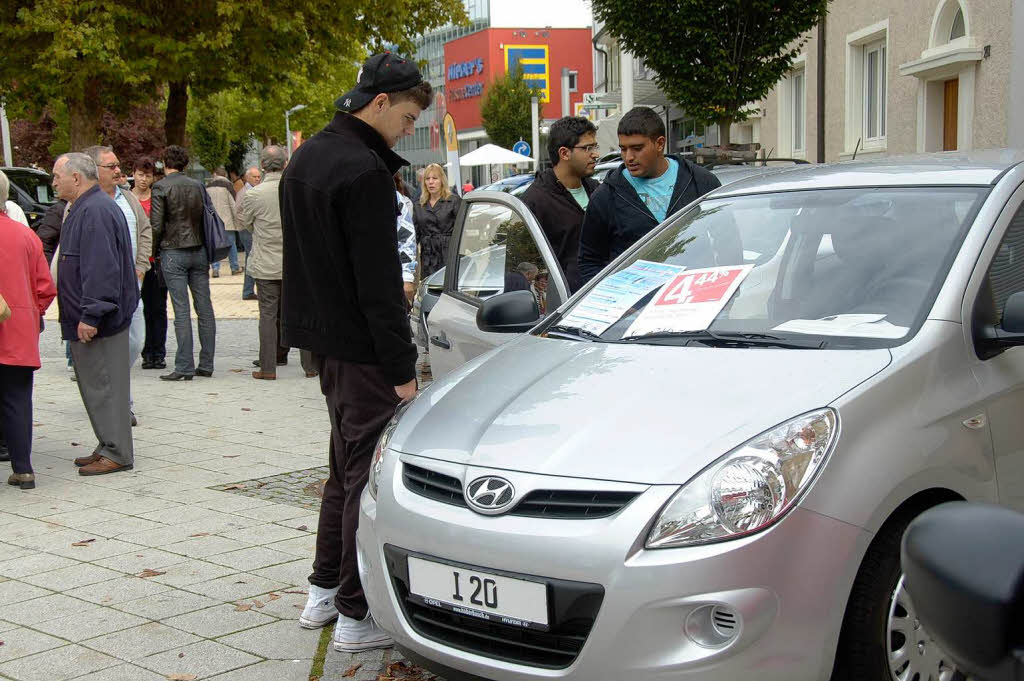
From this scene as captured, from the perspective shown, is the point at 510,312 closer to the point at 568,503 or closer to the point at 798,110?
the point at 568,503

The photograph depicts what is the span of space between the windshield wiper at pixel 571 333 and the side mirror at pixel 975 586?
2836 mm

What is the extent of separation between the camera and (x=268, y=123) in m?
53.9

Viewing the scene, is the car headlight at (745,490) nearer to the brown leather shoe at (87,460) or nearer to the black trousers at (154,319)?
the brown leather shoe at (87,460)

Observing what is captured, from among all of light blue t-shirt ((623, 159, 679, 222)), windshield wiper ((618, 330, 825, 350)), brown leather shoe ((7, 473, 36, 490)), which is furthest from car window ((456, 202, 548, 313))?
brown leather shoe ((7, 473, 36, 490))

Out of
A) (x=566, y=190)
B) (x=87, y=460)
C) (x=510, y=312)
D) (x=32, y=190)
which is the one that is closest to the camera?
(x=510, y=312)

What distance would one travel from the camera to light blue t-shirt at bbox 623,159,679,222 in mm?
5750

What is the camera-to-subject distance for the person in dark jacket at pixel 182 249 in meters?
10.4

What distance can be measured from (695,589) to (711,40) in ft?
49.3

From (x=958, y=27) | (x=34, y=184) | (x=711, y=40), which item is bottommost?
(x=34, y=184)

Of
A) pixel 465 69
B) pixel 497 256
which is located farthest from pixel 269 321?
pixel 465 69

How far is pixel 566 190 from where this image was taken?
623 cm

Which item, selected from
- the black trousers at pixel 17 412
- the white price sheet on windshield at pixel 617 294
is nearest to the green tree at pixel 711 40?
the black trousers at pixel 17 412

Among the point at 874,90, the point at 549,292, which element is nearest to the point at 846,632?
the point at 549,292

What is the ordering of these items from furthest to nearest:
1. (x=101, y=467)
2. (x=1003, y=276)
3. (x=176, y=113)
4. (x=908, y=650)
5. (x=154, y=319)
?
(x=176, y=113) → (x=154, y=319) → (x=101, y=467) → (x=1003, y=276) → (x=908, y=650)
